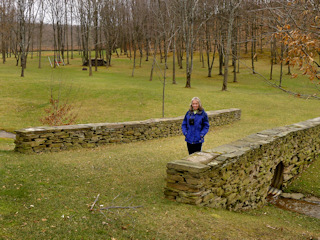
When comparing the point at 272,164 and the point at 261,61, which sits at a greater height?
the point at 261,61

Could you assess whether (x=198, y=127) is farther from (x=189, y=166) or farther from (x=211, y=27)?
(x=211, y=27)

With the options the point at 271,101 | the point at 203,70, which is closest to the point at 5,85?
the point at 271,101

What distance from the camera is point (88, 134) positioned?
10.4m

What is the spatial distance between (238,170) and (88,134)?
5.44m

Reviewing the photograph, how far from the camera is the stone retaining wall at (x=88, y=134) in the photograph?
8785 mm

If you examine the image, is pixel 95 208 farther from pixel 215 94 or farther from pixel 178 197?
pixel 215 94

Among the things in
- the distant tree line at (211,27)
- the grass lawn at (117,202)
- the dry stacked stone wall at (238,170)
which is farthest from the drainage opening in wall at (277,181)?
the distant tree line at (211,27)

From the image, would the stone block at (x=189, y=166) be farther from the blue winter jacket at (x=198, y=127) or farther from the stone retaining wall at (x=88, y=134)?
the stone retaining wall at (x=88, y=134)

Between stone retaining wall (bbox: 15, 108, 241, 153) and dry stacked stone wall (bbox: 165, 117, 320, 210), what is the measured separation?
478cm

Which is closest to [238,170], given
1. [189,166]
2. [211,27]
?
[189,166]

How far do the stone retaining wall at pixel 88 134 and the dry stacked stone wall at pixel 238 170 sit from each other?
478 cm

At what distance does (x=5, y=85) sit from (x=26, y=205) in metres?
24.3

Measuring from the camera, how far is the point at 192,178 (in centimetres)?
568

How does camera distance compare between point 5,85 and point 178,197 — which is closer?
point 178,197
